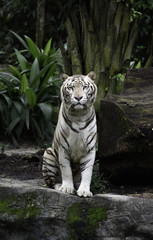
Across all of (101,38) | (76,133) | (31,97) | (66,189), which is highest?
(101,38)

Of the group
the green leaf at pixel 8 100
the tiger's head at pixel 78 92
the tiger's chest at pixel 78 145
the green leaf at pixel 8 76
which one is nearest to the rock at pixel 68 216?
the tiger's chest at pixel 78 145

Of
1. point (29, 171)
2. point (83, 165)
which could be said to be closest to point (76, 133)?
point (83, 165)

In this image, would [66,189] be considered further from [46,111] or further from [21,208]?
[46,111]

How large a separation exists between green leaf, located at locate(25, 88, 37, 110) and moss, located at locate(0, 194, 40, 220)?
152 inches

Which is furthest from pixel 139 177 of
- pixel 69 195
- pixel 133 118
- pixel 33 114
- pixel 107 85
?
pixel 33 114

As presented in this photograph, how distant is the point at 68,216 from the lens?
3924 millimetres

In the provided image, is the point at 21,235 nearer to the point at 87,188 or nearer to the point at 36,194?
the point at 36,194

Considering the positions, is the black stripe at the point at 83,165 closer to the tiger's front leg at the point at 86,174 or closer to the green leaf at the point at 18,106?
the tiger's front leg at the point at 86,174

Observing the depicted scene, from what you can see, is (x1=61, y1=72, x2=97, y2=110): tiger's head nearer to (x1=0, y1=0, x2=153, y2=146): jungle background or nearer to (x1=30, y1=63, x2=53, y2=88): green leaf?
(x1=0, y1=0, x2=153, y2=146): jungle background

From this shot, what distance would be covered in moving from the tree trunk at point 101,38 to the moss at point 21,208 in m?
4.10

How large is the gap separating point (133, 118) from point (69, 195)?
4.03 feet

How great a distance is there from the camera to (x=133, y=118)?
450cm

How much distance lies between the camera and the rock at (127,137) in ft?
14.5

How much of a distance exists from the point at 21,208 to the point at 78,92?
54.6 inches
